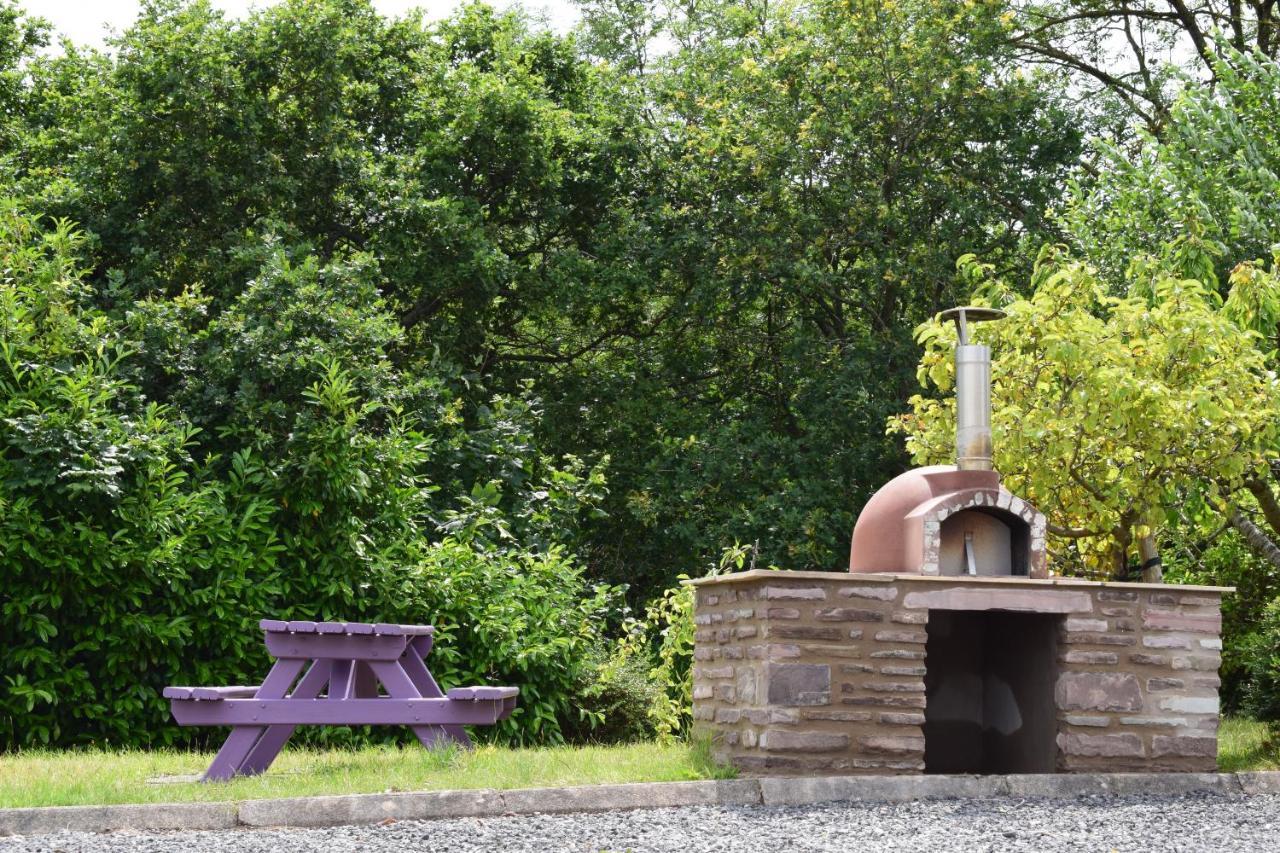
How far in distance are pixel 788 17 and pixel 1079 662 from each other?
Result: 10831mm

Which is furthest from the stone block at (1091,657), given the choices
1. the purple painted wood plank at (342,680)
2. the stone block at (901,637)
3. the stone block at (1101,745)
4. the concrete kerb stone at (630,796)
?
the purple painted wood plank at (342,680)

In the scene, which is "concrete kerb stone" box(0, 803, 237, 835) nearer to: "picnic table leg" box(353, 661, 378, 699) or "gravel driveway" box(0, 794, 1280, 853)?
"gravel driveway" box(0, 794, 1280, 853)

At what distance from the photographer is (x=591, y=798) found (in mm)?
6352

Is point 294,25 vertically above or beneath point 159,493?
above

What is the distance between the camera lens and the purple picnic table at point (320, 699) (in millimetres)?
6977

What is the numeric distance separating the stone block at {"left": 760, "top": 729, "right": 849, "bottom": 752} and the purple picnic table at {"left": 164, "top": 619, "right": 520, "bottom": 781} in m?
1.73

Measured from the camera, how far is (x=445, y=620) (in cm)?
1074

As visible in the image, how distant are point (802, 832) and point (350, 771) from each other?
2652mm

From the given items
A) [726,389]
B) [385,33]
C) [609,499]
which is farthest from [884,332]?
[385,33]

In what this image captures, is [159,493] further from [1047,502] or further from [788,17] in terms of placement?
[788,17]

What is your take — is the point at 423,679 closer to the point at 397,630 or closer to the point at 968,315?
the point at 397,630

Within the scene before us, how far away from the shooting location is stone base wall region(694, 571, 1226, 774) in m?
6.96

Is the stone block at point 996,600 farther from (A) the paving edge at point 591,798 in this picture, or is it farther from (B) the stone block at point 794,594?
(A) the paving edge at point 591,798

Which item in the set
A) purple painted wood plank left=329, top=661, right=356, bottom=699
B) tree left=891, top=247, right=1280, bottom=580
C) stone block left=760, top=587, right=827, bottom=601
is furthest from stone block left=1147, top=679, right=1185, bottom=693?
purple painted wood plank left=329, top=661, right=356, bottom=699
